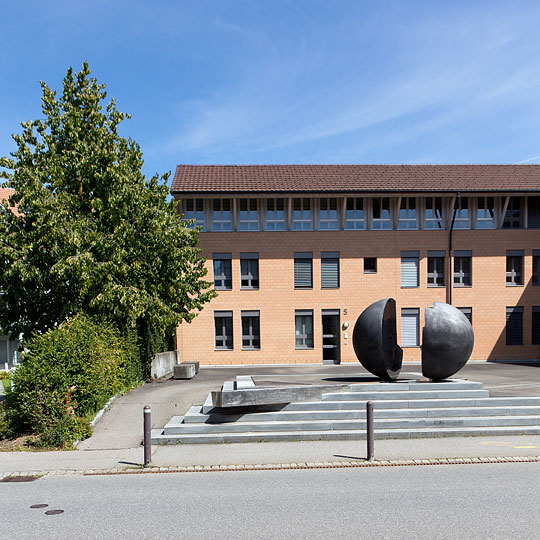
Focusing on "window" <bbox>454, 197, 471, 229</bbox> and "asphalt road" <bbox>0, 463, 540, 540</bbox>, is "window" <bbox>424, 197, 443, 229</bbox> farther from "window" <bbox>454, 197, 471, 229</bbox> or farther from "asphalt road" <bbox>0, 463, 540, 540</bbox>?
A: "asphalt road" <bbox>0, 463, 540, 540</bbox>

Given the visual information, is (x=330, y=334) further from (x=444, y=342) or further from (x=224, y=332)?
(x=444, y=342)

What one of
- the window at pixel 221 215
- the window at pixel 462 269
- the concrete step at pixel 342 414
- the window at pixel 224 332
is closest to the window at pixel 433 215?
the window at pixel 462 269

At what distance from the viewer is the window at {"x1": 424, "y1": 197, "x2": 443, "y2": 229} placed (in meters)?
30.8

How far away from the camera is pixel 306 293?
30.4 metres

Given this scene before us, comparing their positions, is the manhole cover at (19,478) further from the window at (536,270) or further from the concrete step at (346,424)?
the window at (536,270)

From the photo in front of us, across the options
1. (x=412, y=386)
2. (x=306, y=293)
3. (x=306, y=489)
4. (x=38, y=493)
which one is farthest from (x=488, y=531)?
(x=306, y=293)

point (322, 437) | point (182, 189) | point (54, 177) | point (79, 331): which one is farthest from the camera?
point (182, 189)

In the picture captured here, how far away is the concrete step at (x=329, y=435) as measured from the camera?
36.4 feet

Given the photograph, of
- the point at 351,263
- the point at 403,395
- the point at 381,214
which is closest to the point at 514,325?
the point at 381,214

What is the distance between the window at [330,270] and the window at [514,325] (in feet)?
31.7

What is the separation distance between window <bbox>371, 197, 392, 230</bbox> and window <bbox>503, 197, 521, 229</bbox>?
653 cm

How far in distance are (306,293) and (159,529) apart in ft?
79.4

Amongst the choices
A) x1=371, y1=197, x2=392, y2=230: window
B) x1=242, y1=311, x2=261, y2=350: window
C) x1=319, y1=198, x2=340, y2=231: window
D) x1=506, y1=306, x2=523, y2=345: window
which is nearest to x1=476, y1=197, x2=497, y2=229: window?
x1=506, y1=306, x2=523, y2=345: window

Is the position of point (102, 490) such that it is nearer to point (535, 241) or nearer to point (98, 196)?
point (98, 196)
